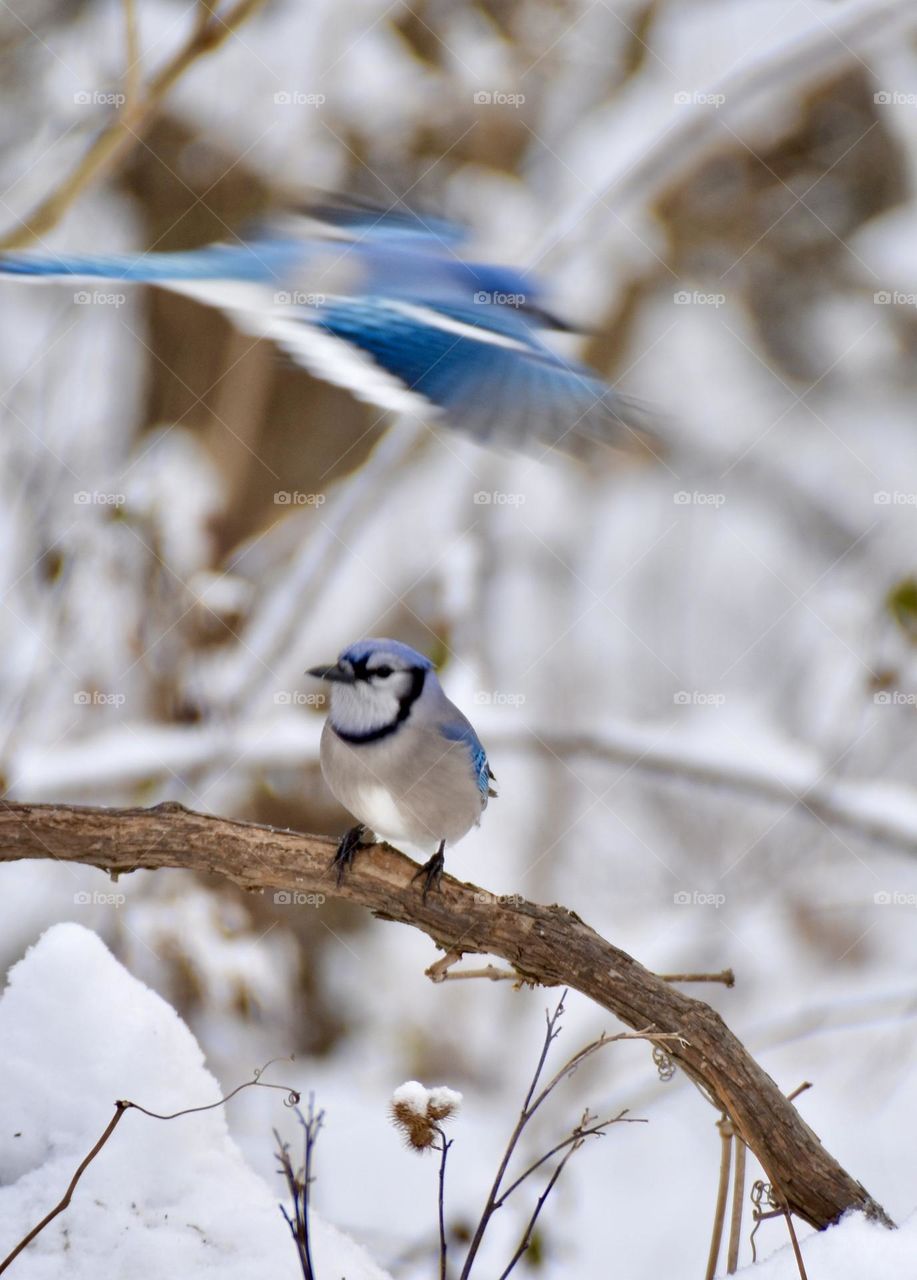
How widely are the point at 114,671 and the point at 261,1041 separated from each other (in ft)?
3.48

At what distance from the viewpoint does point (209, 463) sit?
3348mm

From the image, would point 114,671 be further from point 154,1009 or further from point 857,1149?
point 857,1149

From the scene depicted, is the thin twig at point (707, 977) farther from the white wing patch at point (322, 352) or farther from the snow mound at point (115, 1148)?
the white wing patch at point (322, 352)

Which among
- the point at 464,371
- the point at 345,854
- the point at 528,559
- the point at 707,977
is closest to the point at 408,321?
the point at 464,371

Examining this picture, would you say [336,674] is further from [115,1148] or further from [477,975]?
[115,1148]

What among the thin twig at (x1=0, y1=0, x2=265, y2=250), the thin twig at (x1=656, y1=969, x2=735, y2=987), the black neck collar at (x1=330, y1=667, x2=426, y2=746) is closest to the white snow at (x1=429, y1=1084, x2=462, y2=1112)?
the thin twig at (x1=656, y1=969, x2=735, y2=987)

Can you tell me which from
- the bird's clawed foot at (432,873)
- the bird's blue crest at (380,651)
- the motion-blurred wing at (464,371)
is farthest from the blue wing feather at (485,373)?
the bird's clawed foot at (432,873)

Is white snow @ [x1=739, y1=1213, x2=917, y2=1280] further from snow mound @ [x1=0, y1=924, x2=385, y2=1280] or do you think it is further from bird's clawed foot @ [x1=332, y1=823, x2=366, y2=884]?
bird's clawed foot @ [x1=332, y1=823, x2=366, y2=884]

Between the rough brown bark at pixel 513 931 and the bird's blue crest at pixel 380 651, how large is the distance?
0.33m

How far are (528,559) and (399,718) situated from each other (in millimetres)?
1967

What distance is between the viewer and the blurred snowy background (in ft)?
8.63

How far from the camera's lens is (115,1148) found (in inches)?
39.8

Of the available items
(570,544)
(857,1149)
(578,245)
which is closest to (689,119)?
(578,245)

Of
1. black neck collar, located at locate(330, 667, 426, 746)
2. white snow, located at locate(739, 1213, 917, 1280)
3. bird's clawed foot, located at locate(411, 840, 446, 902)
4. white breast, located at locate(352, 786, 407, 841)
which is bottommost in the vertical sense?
white snow, located at locate(739, 1213, 917, 1280)
